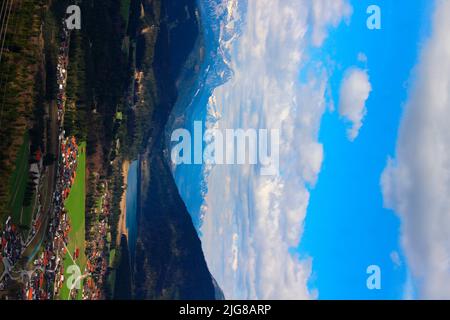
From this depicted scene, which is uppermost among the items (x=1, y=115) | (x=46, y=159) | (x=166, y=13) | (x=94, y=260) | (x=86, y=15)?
(x=166, y=13)

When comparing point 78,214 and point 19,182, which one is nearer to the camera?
point 19,182

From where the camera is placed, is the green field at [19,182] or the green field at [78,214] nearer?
the green field at [19,182]

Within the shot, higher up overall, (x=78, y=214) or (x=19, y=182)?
(x=19, y=182)

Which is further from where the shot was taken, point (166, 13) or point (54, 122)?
point (166, 13)

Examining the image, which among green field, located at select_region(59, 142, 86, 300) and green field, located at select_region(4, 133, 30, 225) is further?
green field, located at select_region(59, 142, 86, 300)
